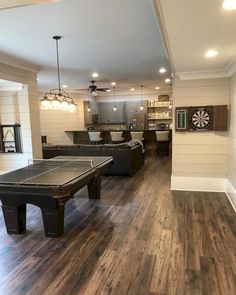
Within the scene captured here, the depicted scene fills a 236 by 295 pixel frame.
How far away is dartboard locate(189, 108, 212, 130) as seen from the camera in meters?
4.96

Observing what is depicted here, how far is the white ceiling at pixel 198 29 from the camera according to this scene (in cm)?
193

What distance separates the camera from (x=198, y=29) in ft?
8.00

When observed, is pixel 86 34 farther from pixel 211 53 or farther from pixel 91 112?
pixel 91 112

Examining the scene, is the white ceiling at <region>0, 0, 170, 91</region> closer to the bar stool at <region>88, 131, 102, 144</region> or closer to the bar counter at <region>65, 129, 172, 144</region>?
the bar stool at <region>88, 131, 102, 144</region>

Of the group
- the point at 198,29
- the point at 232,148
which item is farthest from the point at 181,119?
the point at 198,29

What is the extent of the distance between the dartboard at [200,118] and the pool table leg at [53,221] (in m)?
3.22

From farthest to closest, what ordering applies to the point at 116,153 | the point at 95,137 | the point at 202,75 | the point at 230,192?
the point at 95,137 → the point at 116,153 → the point at 202,75 → the point at 230,192

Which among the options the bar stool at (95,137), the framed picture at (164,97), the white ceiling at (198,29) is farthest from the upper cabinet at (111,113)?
the white ceiling at (198,29)

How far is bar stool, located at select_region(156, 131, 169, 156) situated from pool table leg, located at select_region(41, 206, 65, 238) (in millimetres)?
6616

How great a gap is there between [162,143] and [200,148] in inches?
179

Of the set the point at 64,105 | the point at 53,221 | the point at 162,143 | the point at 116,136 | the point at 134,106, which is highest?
the point at 134,106

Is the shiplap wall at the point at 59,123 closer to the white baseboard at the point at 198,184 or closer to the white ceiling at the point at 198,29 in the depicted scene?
the white baseboard at the point at 198,184

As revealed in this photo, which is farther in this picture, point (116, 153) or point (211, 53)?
point (116, 153)

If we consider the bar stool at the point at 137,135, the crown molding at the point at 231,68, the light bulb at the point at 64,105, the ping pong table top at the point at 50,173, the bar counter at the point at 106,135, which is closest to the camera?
the ping pong table top at the point at 50,173
